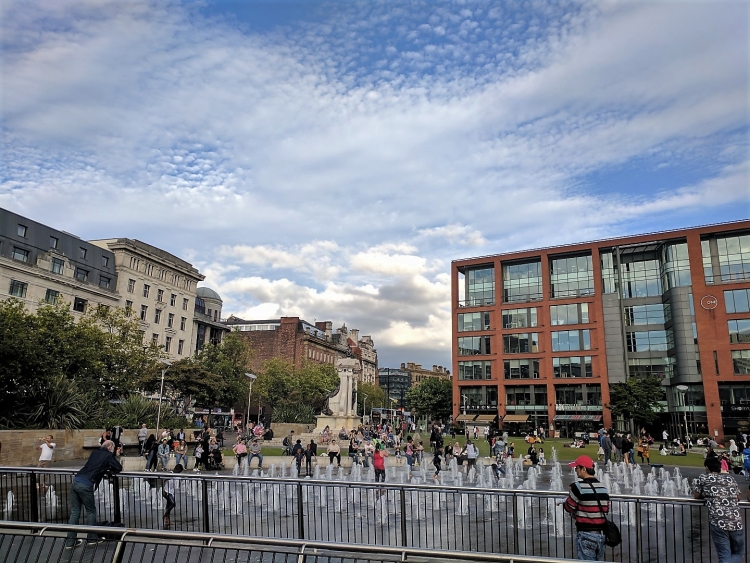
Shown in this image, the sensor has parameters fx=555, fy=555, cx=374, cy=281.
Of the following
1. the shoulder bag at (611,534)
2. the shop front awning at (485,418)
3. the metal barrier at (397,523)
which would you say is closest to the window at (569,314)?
the shop front awning at (485,418)

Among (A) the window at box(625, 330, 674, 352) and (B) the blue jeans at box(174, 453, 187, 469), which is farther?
(A) the window at box(625, 330, 674, 352)

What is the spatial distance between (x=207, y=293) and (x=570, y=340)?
6126 cm

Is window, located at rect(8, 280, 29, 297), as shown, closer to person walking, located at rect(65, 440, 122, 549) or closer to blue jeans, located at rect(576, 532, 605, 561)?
person walking, located at rect(65, 440, 122, 549)

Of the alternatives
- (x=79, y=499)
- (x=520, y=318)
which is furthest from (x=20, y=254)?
(x=520, y=318)

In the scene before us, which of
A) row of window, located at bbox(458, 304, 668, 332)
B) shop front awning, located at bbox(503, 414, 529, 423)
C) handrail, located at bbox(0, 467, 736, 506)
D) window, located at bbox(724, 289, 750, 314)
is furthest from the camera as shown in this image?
shop front awning, located at bbox(503, 414, 529, 423)

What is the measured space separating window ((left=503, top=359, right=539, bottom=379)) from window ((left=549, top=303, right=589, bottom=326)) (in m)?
5.91

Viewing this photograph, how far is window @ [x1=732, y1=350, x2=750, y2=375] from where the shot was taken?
59.3m

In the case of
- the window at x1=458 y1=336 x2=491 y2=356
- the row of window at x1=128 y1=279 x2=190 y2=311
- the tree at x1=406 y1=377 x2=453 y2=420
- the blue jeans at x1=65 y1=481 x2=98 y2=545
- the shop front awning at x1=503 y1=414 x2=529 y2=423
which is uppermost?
the row of window at x1=128 y1=279 x2=190 y2=311

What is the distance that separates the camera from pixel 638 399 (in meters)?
59.9

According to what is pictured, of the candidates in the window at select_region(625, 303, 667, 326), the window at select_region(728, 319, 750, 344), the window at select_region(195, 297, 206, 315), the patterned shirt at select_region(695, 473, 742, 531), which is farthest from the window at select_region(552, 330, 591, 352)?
the patterned shirt at select_region(695, 473, 742, 531)

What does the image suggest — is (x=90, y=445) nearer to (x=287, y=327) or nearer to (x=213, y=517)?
(x=213, y=517)

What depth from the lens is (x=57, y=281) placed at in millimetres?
57188

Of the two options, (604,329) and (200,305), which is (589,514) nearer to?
(604,329)

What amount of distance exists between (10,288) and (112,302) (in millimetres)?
12205
